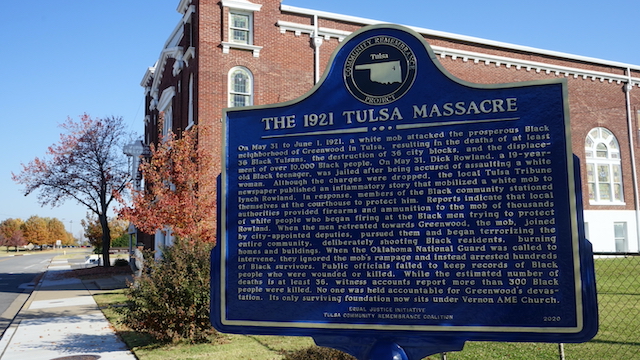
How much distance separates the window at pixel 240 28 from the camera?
60.4ft

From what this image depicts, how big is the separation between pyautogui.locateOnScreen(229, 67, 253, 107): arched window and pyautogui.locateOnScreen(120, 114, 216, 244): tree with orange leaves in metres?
3.84

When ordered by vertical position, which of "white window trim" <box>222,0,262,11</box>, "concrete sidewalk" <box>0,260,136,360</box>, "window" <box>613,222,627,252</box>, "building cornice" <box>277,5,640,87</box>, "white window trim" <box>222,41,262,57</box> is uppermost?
"white window trim" <box>222,0,262,11</box>

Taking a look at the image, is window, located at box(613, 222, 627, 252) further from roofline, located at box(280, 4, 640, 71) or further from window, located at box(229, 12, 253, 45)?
window, located at box(229, 12, 253, 45)

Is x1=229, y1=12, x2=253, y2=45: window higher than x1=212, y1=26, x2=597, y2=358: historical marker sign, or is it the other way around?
x1=229, y1=12, x2=253, y2=45: window

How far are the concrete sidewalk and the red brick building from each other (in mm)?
6307

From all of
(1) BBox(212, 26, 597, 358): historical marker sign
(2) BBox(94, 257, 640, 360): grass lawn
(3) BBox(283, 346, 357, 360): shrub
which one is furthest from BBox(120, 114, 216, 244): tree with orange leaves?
(1) BBox(212, 26, 597, 358): historical marker sign

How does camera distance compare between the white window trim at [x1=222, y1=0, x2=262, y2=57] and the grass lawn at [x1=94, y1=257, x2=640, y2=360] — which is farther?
the white window trim at [x1=222, y1=0, x2=262, y2=57]

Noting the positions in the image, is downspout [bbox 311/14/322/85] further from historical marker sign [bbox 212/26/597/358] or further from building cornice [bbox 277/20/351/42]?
historical marker sign [bbox 212/26/597/358]

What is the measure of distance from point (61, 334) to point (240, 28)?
1157 cm

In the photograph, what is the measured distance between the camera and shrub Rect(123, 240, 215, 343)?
882 centimetres

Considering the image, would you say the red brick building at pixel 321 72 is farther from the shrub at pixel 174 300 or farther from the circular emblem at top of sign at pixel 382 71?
the circular emblem at top of sign at pixel 382 71

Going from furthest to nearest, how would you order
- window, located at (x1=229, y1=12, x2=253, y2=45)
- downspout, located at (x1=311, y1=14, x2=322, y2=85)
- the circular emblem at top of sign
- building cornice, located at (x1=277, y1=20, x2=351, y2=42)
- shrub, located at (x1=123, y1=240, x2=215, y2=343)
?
1. downspout, located at (x1=311, y1=14, x2=322, y2=85)
2. building cornice, located at (x1=277, y1=20, x2=351, y2=42)
3. window, located at (x1=229, y1=12, x2=253, y2=45)
4. shrub, located at (x1=123, y1=240, x2=215, y2=343)
5. the circular emblem at top of sign

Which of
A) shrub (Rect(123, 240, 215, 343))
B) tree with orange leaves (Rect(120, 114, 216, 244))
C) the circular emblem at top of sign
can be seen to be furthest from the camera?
tree with orange leaves (Rect(120, 114, 216, 244))

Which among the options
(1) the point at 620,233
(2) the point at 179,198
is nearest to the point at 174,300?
(2) the point at 179,198
